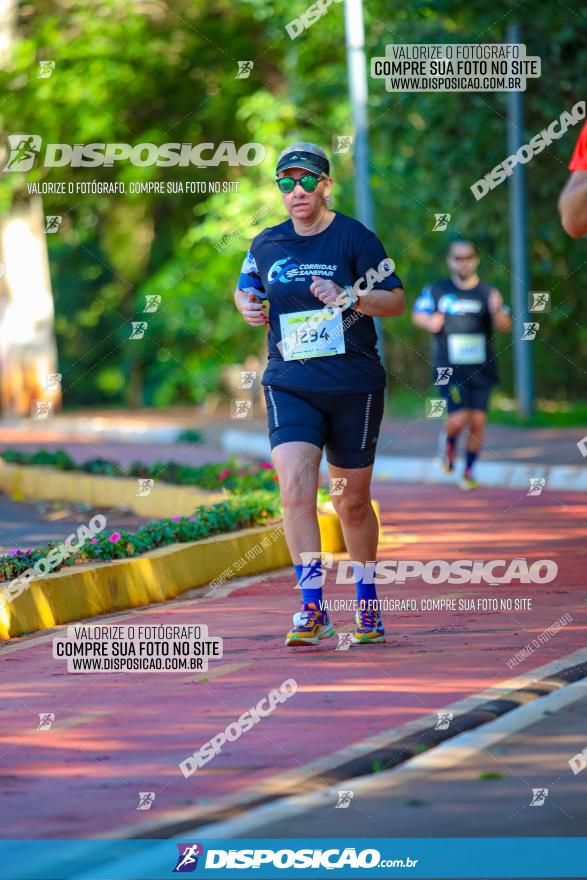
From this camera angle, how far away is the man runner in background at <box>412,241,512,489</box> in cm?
1652

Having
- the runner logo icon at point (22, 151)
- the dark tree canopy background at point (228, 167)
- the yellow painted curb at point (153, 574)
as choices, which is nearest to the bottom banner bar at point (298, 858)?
the yellow painted curb at point (153, 574)

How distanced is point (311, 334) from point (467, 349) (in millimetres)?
8432

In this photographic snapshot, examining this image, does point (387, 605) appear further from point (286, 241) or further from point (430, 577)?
point (286, 241)

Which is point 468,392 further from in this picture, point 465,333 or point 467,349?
point 465,333

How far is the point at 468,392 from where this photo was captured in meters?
16.6

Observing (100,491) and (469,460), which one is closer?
(100,491)

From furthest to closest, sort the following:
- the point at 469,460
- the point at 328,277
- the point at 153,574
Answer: the point at 469,460
the point at 153,574
the point at 328,277

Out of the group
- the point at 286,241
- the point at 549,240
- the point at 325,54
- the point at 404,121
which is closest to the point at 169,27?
the point at 325,54

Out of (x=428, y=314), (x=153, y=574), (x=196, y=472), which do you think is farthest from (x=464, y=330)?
(x=153, y=574)

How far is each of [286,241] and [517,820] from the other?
3697 millimetres

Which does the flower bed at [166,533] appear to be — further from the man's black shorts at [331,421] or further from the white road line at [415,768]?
the white road line at [415,768]

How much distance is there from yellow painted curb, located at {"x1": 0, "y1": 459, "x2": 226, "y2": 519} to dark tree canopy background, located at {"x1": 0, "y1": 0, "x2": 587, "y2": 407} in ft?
34.1

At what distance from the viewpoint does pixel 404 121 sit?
30.0 metres

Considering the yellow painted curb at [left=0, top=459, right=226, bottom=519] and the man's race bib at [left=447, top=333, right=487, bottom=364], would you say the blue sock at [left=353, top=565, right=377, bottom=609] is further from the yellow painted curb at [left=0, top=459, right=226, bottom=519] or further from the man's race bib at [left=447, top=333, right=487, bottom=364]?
the man's race bib at [left=447, top=333, right=487, bottom=364]
